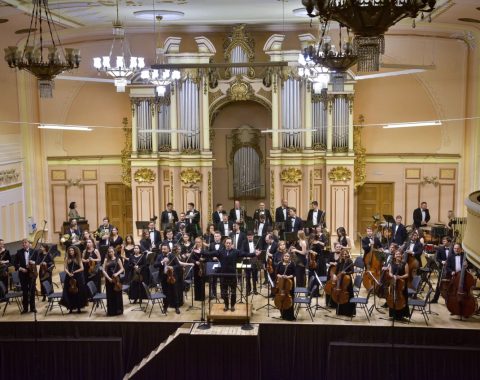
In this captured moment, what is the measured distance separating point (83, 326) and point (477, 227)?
759 centimetres

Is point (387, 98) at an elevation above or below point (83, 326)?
above

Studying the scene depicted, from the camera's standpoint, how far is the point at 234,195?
1791 cm

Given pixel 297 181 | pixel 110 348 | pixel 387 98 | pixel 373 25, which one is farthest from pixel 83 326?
pixel 387 98

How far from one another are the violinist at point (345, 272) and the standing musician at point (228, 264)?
153 centimetres

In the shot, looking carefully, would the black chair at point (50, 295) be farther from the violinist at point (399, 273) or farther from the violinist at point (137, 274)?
the violinist at point (399, 273)

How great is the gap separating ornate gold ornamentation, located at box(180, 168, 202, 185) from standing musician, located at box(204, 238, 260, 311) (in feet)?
14.4

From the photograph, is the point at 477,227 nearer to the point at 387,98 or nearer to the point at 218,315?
the point at 218,315

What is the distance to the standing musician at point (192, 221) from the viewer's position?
15.1 meters

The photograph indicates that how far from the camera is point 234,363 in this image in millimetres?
11234

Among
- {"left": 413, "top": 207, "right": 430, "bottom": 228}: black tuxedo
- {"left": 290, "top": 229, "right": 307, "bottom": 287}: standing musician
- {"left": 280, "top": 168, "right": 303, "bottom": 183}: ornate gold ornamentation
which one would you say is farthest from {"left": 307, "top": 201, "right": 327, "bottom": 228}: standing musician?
{"left": 413, "top": 207, "right": 430, "bottom": 228}: black tuxedo

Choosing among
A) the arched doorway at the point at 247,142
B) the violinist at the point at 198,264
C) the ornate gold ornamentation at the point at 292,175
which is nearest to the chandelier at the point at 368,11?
the violinist at the point at 198,264

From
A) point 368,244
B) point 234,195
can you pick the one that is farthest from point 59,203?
point 368,244

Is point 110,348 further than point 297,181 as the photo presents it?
No

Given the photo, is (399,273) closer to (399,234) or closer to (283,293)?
(283,293)
